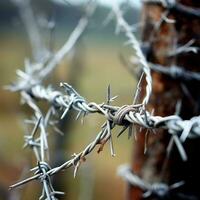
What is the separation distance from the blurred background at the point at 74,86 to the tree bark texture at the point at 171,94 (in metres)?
0.24

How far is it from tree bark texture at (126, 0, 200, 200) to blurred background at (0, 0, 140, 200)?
0.78ft

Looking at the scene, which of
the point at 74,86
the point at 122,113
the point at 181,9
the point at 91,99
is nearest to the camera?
the point at 122,113

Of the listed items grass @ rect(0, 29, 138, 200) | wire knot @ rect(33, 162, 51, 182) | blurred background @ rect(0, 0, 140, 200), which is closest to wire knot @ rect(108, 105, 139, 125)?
wire knot @ rect(33, 162, 51, 182)

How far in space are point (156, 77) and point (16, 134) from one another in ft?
18.5

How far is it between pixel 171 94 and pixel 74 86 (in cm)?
216

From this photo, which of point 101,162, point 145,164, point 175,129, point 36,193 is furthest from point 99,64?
point 175,129

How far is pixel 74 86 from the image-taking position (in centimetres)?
334

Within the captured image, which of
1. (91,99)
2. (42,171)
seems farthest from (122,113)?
(91,99)

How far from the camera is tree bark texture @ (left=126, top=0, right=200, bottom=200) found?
1.17m

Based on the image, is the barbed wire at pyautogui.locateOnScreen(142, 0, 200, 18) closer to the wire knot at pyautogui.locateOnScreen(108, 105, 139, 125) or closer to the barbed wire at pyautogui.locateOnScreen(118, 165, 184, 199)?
the barbed wire at pyautogui.locateOnScreen(118, 165, 184, 199)

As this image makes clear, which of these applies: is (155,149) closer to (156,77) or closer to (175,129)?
(156,77)

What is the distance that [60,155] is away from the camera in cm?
334

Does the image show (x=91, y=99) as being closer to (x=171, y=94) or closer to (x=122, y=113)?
(x=171, y=94)

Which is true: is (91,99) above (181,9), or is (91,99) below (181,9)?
above
